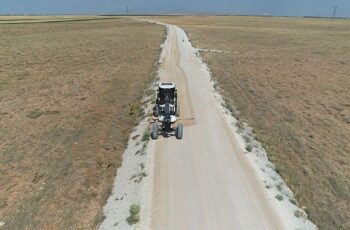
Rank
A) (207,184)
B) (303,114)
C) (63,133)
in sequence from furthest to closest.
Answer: (303,114) < (63,133) < (207,184)

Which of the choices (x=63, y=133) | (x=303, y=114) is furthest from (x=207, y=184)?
(x=303, y=114)

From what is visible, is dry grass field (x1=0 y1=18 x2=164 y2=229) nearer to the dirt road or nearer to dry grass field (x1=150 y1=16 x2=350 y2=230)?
the dirt road

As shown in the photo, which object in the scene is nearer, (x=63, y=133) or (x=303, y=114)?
(x=63, y=133)

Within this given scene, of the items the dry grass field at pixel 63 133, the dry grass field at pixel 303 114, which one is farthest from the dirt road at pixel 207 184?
the dry grass field at pixel 63 133

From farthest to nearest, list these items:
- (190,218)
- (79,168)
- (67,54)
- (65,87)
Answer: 1. (67,54)
2. (65,87)
3. (79,168)
4. (190,218)

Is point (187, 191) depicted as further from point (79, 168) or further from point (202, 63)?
point (202, 63)

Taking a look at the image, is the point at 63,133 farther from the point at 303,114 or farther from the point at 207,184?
the point at 303,114

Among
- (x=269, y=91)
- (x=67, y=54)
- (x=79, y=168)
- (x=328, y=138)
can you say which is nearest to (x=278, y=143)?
Result: (x=328, y=138)
